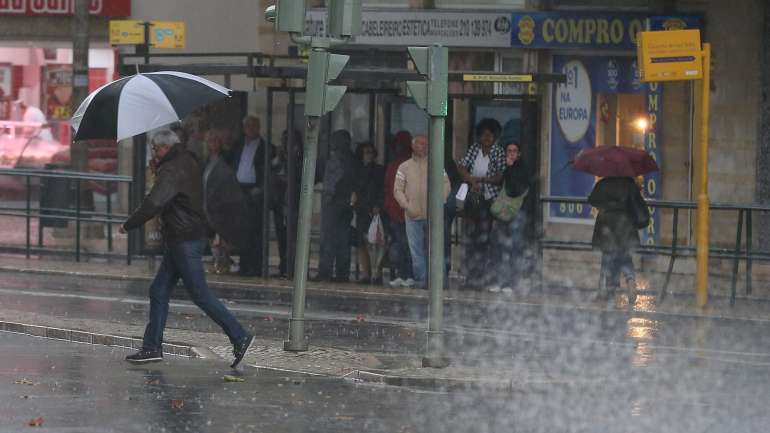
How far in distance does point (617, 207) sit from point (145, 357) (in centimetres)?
705

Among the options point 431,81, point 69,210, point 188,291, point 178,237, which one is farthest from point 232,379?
point 69,210

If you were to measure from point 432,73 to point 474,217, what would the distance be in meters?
6.37

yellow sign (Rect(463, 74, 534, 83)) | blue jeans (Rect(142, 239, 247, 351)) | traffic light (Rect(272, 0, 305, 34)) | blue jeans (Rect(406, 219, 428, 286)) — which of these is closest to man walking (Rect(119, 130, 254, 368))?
blue jeans (Rect(142, 239, 247, 351))

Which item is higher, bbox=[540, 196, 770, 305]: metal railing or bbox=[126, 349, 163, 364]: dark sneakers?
bbox=[540, 196, 770, 305]: metal railing

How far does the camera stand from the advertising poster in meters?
21.9

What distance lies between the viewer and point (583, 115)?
2248 cm

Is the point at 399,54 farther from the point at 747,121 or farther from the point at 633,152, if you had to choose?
the point at 747,121

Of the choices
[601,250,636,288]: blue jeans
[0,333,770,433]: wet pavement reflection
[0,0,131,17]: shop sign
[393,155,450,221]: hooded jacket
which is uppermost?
[0,0,131,17]: shop sign

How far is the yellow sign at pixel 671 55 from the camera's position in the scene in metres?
17.0

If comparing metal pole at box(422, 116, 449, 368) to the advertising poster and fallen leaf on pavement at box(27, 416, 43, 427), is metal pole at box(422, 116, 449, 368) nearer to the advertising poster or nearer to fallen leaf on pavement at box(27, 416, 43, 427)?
fallen leaf on pavement at box(27, 416, 43, 427)

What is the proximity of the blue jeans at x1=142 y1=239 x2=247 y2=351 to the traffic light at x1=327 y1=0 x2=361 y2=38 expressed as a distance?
1.81 metres

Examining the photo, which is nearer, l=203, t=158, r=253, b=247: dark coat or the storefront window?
l=203, t=158, r=253, b=247: dark coat

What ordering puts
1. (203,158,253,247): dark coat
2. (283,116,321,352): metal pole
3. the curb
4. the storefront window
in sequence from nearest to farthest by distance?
(283,116,321,352): metal pole < the curb < (203,158,253,247): dark coat < the storefront window

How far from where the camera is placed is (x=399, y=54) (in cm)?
1961
